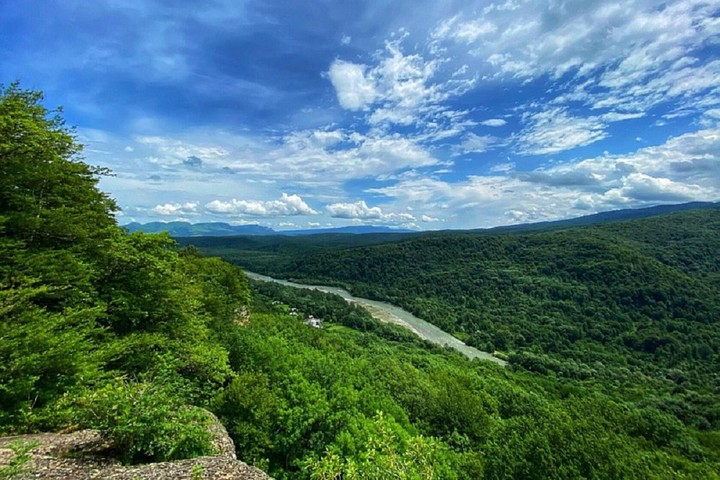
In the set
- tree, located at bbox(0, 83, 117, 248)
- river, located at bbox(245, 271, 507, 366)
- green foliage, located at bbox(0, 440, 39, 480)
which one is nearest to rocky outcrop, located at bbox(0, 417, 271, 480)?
green foliage, located at bbox(0, 440, 39, 480)

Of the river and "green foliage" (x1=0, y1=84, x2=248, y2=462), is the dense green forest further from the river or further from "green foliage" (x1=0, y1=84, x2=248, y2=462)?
the river

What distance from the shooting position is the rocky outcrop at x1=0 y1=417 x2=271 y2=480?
24.1 ft

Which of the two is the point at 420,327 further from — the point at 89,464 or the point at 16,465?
the point at 16,465

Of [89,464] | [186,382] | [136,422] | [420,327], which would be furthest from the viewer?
[420,327]

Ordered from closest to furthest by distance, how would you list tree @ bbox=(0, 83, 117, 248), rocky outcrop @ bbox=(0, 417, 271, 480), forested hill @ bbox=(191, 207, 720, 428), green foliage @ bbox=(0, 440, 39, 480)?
1. green foliage @ bbox=(0, 440, 39, 480)
2. rocky outcrop @ bbox=(0, 417, 271, 480)
3. tree @ bbox=(0, 83, 117, 248)
4. forested hill @ bbox=(191, 207, 720, 428)

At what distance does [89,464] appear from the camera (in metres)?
7.79

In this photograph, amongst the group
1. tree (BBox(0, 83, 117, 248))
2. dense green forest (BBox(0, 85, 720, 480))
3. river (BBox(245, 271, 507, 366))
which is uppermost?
tree (BBox(0, 83, 117, 248))

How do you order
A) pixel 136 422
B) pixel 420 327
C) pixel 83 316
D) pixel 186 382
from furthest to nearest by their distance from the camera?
pixel 420 327 → pixel 186 382 → pixel 83 316 → pixel 136 422

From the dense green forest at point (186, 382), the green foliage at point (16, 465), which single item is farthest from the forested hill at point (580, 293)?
the green foliage at point (16, 465)

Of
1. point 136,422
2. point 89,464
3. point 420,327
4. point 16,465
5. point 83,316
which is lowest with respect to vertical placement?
point 420,327

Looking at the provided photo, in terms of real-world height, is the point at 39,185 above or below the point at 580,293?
above

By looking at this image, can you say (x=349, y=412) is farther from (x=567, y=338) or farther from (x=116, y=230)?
(x=567, y=338)

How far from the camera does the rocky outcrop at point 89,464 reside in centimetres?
734

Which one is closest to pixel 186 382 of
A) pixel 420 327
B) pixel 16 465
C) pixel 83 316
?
pixel 83 316
